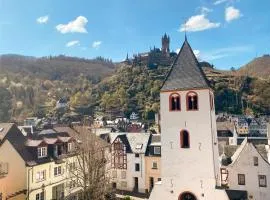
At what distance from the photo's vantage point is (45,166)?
111 feet

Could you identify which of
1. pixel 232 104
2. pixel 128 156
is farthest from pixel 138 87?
pixel 128 156

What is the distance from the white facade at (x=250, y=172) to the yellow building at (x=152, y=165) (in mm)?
11226

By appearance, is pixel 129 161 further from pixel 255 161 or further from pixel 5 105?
pixel 5 105

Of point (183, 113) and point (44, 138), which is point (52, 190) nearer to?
point (44, 138)

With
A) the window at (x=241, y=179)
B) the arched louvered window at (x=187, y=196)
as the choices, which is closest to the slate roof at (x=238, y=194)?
the window at (x=241, y=179)

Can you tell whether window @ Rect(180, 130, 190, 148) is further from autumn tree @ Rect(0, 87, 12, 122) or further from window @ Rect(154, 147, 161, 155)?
autumn tree @ Rect(0, 87, 12, 122)

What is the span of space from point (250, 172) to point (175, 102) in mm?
13646

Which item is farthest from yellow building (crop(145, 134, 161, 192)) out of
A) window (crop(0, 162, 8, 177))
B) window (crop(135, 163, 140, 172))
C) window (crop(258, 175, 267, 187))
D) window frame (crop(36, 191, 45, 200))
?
window (crop(0, 162, 8, 177))

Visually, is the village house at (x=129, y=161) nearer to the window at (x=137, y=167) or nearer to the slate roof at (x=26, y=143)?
the window at (x=137, y=167)

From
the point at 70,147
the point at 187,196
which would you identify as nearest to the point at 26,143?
the point at 70,147

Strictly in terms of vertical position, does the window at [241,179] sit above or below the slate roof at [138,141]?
below

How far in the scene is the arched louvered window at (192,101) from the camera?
89.4 ft

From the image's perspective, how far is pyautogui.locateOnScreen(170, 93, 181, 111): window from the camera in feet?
91.4

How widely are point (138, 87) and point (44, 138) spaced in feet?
451
